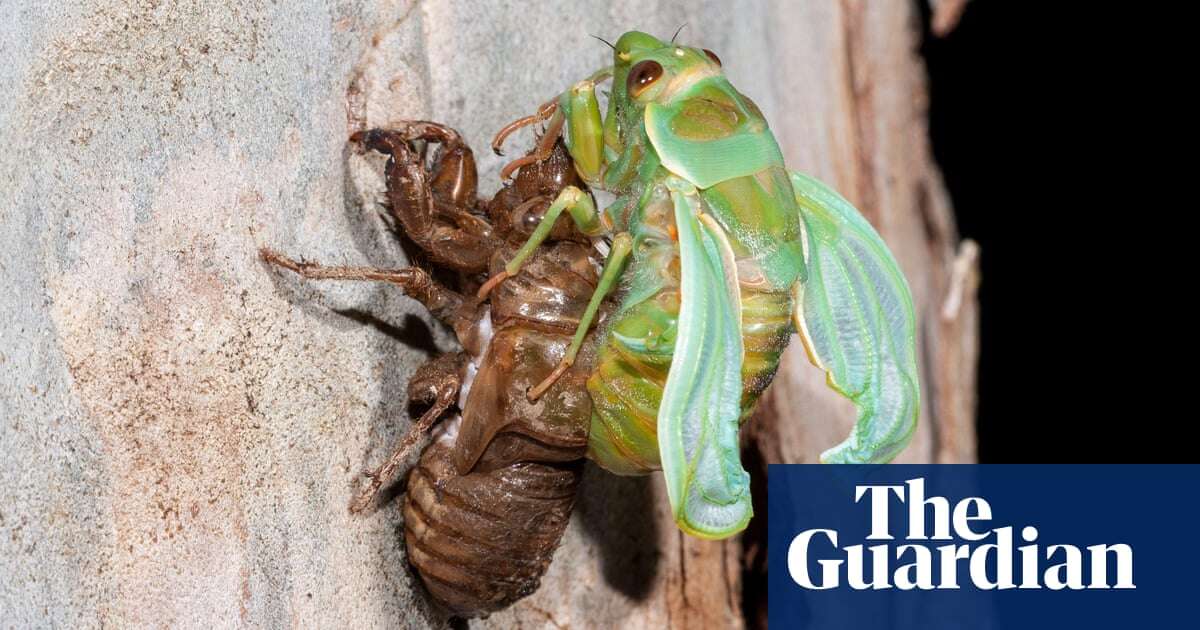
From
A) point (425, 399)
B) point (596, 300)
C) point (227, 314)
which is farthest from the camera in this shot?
point (425, 399)

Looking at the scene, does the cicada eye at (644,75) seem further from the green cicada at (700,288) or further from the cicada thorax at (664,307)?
the cicada thorax at (664,307)

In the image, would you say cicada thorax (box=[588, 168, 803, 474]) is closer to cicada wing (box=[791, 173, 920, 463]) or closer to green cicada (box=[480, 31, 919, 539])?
green cicada (box=[480, 31, 919, 539])

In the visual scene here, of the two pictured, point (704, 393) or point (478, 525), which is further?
point (478, 525)

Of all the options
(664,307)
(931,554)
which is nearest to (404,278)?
(664,307)

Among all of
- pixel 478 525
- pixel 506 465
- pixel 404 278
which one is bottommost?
pixel 478 525

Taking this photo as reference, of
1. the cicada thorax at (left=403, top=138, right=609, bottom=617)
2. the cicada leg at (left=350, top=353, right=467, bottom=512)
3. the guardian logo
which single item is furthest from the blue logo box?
the cicada leg at (left=350, top=353, right=467, bottom=512)

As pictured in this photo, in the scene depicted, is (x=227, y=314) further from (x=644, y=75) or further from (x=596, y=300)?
(x=644, y=75)

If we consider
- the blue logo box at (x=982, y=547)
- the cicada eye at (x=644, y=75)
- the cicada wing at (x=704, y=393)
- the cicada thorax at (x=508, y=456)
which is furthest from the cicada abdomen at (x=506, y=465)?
the blue logo box at (x=982, y=547)
